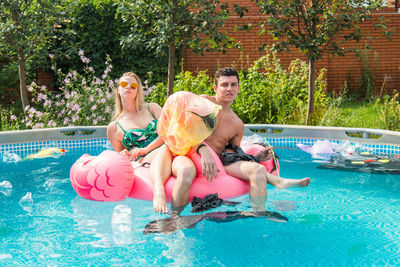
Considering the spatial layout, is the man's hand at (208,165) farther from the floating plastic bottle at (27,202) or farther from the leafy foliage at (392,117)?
the leafy foliage at (392,117)

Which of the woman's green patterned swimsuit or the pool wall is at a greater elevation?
the woman's green patterned swimsuit

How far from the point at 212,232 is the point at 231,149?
3.46 feet

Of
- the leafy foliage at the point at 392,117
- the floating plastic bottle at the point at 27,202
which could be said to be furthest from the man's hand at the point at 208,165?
the leafy foliage at the point at 392,117

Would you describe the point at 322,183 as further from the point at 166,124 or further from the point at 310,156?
the point at 166,124

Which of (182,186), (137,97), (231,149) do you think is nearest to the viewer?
(182,186)

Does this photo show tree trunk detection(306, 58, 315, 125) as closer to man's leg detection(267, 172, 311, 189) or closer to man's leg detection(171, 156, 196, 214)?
man's leg detection(267, 172, 311, 189)

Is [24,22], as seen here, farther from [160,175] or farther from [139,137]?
[160,175]

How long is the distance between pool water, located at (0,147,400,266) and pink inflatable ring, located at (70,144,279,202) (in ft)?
0.44

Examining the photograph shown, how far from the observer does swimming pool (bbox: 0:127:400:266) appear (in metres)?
3.09

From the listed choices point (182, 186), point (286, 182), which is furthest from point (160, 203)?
point (286, 182)

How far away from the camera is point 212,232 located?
136 inches

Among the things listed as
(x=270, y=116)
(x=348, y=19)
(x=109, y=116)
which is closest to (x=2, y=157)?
(x=109, y=116)

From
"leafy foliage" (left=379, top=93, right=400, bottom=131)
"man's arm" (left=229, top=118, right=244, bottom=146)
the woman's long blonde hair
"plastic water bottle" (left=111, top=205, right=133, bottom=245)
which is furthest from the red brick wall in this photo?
"plastic water bottle" (left=111, top=205, right=133, bottom=245)

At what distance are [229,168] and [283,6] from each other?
429cm
